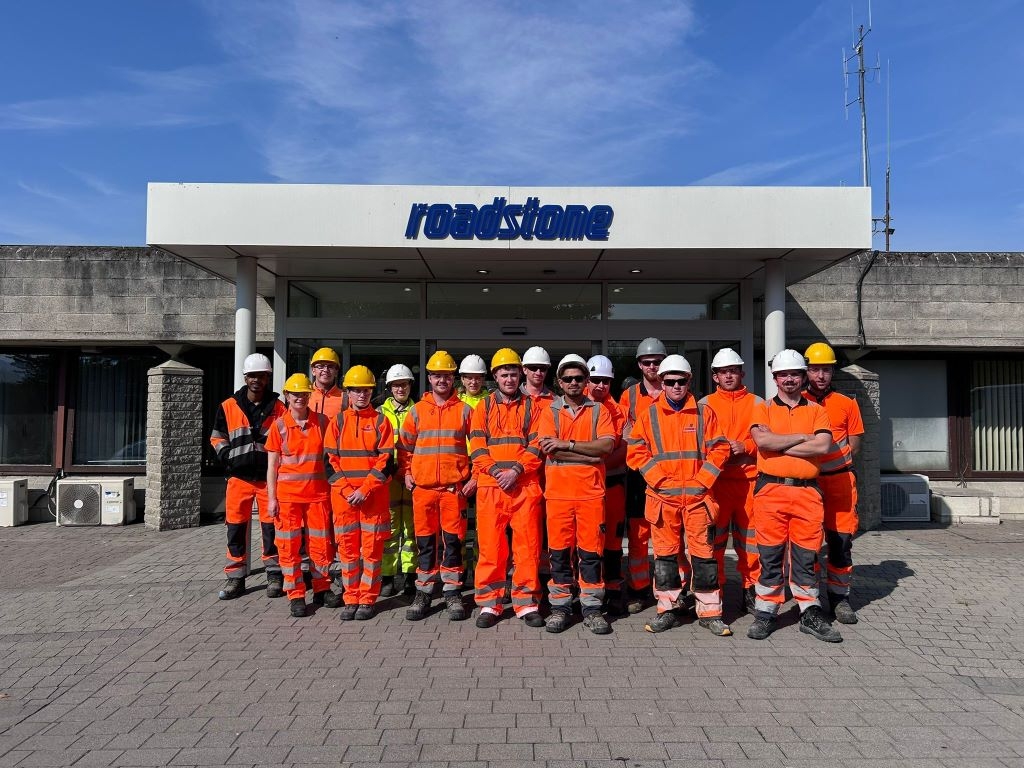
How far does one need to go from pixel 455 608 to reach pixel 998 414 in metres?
10.4

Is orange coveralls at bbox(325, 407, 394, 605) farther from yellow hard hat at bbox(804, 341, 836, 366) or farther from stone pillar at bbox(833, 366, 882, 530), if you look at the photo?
stone pillar at bbox(833, 366, 882, 530)

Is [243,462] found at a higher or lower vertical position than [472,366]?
lower

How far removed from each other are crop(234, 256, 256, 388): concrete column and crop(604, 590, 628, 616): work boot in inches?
211

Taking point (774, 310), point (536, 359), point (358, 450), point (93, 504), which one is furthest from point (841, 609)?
point (93, 504)

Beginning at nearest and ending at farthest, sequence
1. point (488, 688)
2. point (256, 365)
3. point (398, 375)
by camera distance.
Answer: point (488, 688) → point (256, 365) → point (398, 375)

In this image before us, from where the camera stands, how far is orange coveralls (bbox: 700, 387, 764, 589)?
5016mm

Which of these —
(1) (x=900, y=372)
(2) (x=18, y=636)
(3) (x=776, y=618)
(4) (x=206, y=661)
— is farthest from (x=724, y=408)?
(1) (x=900, y=372)

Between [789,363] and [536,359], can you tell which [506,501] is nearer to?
[536,359]

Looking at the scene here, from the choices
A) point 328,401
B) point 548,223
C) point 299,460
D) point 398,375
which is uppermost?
point 548,223

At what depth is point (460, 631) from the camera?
15.6ft

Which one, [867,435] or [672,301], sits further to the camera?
[672,301]

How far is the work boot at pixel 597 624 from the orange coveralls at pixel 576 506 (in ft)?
0.14

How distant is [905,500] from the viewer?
9.46m

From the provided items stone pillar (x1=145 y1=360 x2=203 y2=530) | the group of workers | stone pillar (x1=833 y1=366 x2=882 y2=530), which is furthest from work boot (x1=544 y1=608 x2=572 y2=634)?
stone pillar (x1=145 y1=360 x2=203 y2=530)
